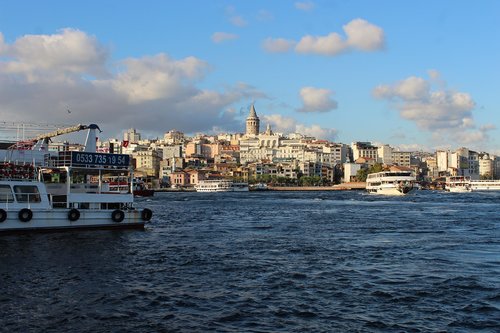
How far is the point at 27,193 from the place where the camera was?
119 feet

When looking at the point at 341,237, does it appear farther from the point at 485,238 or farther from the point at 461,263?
the point at 461,263

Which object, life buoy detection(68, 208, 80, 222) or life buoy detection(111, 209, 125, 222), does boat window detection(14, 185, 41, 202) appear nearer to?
life buoy detection(68, 208, 80, 222)

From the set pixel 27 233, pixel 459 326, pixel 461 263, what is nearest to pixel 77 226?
pixel 27 233

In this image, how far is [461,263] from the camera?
26.2 metres

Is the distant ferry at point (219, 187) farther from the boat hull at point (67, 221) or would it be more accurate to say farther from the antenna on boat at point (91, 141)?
the boat hull at point (67, 221)

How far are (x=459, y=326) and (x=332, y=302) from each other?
13.7 ft

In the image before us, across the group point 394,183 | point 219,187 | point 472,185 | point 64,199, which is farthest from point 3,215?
point 472,185

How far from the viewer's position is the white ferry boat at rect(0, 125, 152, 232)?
117 feet

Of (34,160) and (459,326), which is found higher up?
(34,160)

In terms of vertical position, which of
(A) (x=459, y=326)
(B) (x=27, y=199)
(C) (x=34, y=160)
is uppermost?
(C) (x=34, y=160)

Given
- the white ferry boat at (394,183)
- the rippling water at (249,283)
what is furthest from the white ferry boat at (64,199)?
the white ferry boat at (394,183)

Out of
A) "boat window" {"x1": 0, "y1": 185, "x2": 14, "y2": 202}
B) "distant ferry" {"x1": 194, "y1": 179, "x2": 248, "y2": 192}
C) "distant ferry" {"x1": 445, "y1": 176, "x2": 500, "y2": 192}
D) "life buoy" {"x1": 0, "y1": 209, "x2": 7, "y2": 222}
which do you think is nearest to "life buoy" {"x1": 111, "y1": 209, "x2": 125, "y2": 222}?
"boat window" {"x1": 0, "y1": 185, "x2": 14, "y2": 202}

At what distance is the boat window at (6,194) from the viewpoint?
116ft

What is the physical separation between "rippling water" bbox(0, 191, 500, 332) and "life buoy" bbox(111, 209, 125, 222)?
1.60 meters
